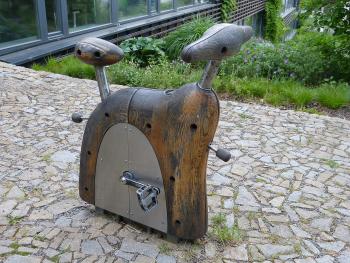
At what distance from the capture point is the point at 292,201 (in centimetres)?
321

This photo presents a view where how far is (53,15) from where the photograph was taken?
737 cm

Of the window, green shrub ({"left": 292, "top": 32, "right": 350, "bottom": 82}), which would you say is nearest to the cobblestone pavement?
green shrub ({"left": 292, "top": 32, "right": 350, "bottom": 82})

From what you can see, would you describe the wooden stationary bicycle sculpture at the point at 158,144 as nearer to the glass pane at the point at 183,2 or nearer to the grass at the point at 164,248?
the grass at the point at 164,248

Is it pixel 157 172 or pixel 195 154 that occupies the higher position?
pixel 195 154

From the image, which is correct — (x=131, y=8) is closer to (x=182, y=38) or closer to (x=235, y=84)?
(x=182, y=38)

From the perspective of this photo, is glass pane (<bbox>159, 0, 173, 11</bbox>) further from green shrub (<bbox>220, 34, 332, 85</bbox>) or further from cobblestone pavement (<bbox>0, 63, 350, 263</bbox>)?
cobblestone pavement (<bbox>0, 63, 350, 263</bbox>)

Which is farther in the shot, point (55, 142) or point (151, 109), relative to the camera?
point (55, 142)

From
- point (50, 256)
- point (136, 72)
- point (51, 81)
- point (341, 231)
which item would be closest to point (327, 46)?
point (136, 72)

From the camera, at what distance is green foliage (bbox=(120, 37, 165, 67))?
26.1ft

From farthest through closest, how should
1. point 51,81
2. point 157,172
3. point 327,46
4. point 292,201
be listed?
point 327,46 → point 51,81 → point 292,201 → point 157,172

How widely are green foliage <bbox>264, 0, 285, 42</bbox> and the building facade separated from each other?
30.2 feet

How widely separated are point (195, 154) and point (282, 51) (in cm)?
582

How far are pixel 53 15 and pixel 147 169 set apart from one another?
18.8ft

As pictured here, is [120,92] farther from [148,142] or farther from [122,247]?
[122,247]
